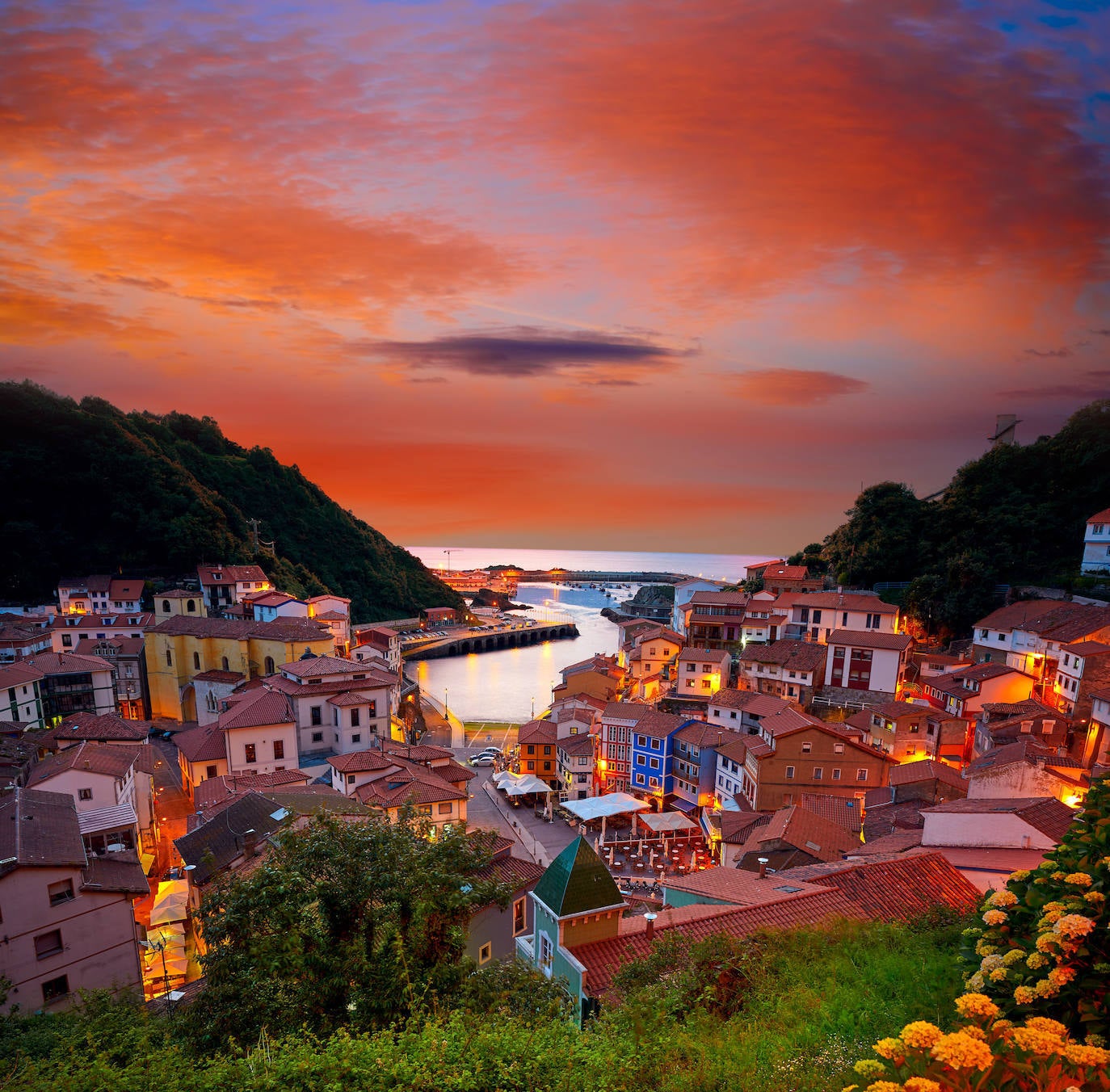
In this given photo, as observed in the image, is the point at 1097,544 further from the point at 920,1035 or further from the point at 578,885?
the point at 920,1035

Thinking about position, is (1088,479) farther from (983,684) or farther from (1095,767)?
(1095,767)

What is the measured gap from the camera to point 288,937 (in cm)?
676

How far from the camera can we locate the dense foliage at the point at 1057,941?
139 inches

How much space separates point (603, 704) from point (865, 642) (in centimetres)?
1388

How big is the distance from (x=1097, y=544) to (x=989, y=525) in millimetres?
5232

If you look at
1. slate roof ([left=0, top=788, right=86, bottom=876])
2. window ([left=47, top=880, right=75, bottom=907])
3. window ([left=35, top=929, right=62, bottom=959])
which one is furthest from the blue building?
window ([left=35, top=929, right=62, bottom=959])

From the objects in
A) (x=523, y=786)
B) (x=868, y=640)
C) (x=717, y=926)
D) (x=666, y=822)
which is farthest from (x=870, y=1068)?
(x=868, y=640)

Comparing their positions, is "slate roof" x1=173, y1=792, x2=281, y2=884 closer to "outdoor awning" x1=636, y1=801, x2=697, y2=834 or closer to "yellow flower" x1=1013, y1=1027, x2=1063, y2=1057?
"outdoor awning" x1=636, y1=801, x2=697, y2=834

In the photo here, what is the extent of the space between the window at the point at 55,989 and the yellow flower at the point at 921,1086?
1515 cm

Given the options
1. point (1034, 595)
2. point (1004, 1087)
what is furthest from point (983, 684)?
point (1004, 1087)

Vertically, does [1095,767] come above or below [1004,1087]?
below

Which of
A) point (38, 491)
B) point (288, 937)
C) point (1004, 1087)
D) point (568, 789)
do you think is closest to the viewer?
point (1004, 1087)

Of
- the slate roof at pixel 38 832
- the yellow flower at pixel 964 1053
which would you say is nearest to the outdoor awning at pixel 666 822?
the slate roof at pixel 38 832

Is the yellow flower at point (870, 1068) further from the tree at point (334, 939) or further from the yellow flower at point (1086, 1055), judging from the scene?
the tree at point (334, 939)
